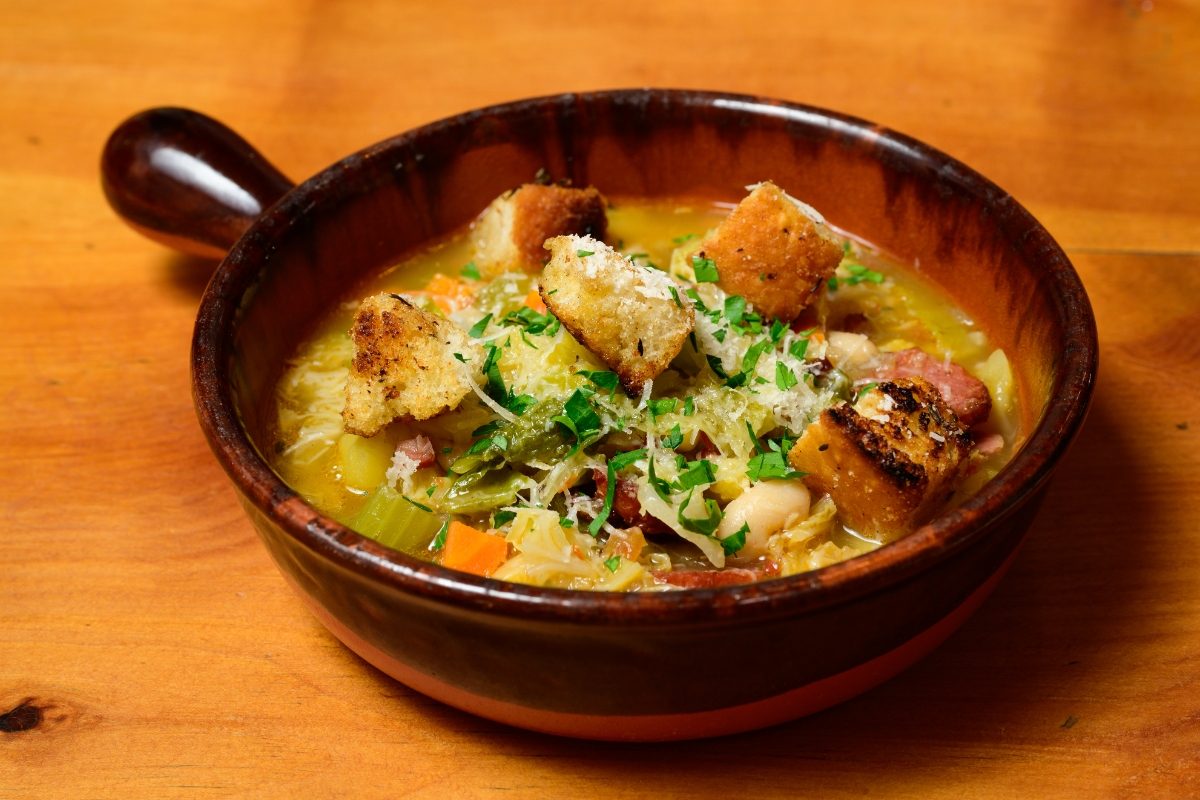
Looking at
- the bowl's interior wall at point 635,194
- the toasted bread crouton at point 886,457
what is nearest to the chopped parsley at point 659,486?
the toasted bread crouton at point 886,457

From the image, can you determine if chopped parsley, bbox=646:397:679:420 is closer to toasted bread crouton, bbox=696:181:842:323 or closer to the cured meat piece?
the cured meat piece

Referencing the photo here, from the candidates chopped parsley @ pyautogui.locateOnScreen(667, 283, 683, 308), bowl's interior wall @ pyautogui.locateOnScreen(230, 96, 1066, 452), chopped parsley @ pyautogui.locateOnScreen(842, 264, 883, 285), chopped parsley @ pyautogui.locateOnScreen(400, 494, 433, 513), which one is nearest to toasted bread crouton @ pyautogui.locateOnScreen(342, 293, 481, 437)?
chopped parsley @ pyautogui.locateOnScreen(400, 494, 433, 513)

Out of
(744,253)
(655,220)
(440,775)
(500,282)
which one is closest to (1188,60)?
(655,220)

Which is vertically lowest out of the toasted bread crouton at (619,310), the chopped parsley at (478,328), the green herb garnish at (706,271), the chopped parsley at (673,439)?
the chopped parsley at (673,439)

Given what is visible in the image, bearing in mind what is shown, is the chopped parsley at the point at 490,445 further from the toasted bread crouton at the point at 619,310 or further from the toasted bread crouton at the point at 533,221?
the toasted bread crouton at the point at 533,221

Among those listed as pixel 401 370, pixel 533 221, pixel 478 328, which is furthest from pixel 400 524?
pixel 533 221

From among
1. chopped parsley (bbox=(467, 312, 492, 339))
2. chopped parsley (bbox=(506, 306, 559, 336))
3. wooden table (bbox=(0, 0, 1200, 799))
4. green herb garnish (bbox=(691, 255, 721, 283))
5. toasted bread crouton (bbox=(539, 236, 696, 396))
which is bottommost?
wooden table (bbox=(0, 0, 1200, 799))

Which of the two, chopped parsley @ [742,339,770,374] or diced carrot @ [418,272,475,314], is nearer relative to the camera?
chopped parsley @ [742,339,770,374]
